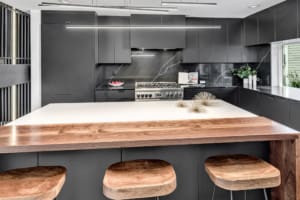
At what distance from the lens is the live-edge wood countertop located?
1628mm

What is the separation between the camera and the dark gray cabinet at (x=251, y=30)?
5051mm

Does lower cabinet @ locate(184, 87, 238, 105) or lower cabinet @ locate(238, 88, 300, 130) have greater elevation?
lower cabinet @ locate(184, 87, 238, 105)

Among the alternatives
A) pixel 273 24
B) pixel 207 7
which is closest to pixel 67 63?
pixel 207 7

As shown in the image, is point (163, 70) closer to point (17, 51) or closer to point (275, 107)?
point (275, 107)

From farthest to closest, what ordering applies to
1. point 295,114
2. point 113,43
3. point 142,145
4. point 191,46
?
point 191,46, point 113,43, point 295,114, point 142,145

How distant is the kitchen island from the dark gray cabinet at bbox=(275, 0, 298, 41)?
2.33m

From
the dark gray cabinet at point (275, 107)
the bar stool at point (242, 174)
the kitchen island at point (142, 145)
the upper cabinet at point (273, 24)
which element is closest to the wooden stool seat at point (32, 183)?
the kitchen island at point (142, 145)

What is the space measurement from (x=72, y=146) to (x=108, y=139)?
0.70ft

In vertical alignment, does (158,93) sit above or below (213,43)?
below

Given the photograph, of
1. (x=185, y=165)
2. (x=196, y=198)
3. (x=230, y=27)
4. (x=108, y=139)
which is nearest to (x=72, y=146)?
(x=108, y=139)

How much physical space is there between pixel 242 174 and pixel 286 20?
3239 mm

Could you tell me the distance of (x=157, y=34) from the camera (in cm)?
518

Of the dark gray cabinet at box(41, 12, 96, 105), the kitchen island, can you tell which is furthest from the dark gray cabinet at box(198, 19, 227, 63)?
the kitchen island

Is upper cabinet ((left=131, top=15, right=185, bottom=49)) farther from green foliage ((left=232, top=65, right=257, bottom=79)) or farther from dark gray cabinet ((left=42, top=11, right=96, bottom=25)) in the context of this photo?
green foliage ((left=232, top=65, right=257, bottom=79))
